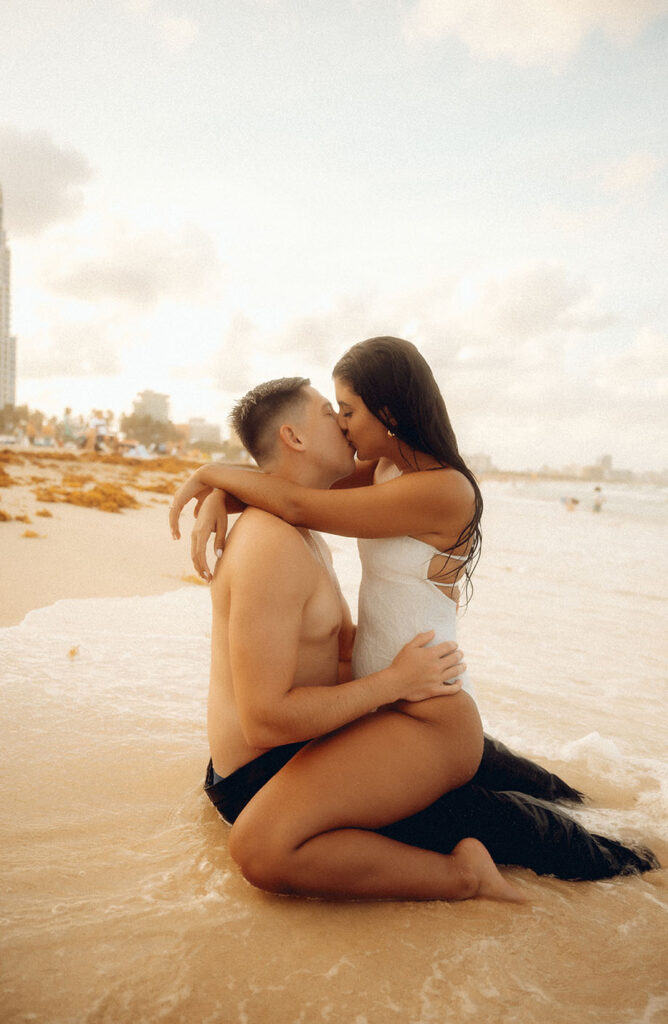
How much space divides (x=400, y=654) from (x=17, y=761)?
77.2 inches

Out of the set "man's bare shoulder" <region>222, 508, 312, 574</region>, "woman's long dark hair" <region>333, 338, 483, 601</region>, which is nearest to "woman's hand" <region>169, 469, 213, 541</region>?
"man's bare shoulder" <region>222, 508, 312, 574</region>

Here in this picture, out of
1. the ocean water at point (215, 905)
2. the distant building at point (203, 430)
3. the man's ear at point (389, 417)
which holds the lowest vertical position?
the ocean water at point (215, 905)

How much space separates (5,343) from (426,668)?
153627 mm

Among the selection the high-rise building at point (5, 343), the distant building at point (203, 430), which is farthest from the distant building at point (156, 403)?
the high-rise building at point (5, 343)

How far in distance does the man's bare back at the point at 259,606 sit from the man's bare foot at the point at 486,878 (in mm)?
780

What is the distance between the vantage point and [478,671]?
4.95 metres

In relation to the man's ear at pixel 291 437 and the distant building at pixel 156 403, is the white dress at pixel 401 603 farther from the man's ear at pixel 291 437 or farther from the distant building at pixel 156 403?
the distant building at pixel 156 403

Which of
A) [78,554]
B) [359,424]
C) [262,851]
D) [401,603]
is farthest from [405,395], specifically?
[78,554]

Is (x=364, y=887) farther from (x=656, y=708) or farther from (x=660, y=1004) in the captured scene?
(x=656, y=708)

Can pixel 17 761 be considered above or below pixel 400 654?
below

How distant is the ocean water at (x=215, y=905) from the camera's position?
1.74 meters

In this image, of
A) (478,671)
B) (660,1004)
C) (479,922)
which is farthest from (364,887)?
(478,671)

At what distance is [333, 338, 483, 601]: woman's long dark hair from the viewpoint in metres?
2.40

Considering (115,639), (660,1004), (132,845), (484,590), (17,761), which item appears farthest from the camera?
(484,590)
